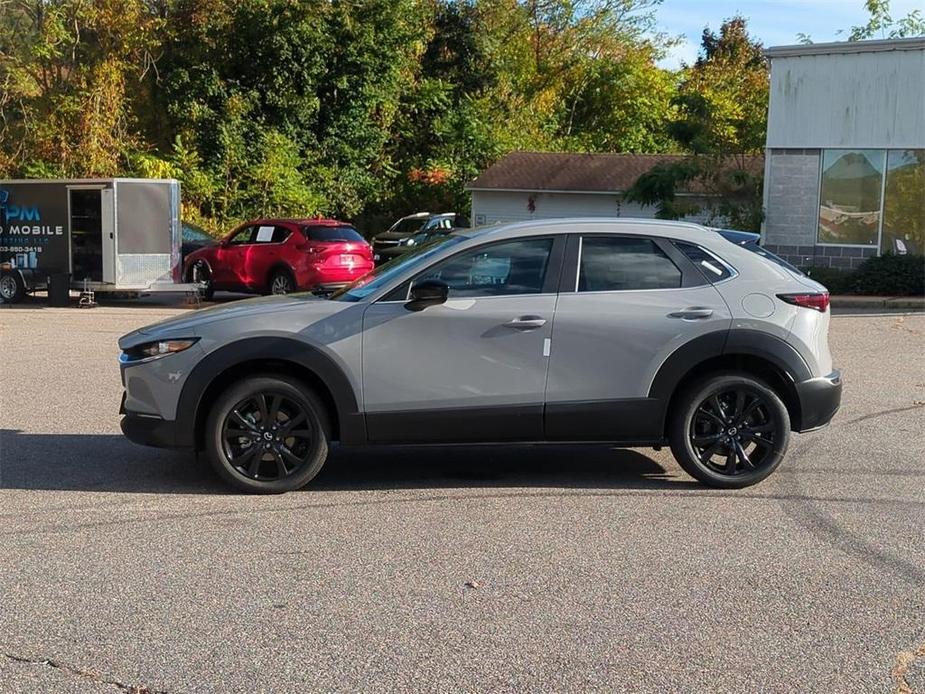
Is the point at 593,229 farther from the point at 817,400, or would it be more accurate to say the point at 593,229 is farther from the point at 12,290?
the point at 12,290

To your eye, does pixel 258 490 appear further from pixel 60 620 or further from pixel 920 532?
pixel 920 532

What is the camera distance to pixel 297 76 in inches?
1345

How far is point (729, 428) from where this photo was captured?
7.01m

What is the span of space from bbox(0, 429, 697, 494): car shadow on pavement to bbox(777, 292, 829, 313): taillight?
136 cm

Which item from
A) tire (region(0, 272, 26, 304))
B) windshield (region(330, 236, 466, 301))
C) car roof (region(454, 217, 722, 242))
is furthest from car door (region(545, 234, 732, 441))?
tire (region(0, 272, 26, 304))

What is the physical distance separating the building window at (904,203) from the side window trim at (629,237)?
56.2 ft

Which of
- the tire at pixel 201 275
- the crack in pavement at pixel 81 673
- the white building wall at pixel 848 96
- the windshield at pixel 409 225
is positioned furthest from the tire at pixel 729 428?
the windshield at pixel 409 225

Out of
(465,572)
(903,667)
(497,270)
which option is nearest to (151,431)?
(497,270)

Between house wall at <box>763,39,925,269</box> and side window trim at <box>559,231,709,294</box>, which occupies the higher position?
house wall at <box>763,39,925,269</box>

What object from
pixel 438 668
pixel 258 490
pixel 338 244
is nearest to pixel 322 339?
pixel 258 490

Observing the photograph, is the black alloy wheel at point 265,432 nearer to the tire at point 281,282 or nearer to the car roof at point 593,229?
the car roof at point 593,229

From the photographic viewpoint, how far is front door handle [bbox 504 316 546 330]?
6.83 m

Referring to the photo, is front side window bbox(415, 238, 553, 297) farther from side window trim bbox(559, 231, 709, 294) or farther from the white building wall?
the white building wall

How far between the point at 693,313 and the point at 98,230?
1596 cm
